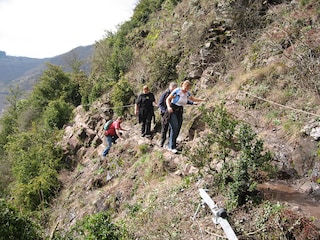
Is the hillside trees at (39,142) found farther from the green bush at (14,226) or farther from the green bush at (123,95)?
the green bush at (14,226)

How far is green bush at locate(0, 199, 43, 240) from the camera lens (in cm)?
554

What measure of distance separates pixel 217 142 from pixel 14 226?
14.9 feet

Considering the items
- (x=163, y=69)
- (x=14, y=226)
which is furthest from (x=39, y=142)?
(x=14, y=226)

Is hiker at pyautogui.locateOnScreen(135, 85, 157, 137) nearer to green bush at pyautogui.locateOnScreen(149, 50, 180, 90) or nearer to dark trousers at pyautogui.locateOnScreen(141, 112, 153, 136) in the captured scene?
dark trousers at pyautogui.locateOnScreen(141, 112, 153, 136)

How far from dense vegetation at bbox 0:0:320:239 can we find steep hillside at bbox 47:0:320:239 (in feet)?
0.21

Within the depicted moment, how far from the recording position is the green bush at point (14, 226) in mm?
5543

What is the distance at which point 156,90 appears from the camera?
44.7ft

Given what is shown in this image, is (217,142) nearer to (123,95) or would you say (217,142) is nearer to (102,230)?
(102,230)

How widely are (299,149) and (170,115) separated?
3118 millimetres

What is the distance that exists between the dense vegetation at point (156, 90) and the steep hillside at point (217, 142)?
7 centimetres

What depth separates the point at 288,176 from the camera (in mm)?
5746

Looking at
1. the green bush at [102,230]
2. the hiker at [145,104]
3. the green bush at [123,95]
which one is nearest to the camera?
the green bush at [102,230]

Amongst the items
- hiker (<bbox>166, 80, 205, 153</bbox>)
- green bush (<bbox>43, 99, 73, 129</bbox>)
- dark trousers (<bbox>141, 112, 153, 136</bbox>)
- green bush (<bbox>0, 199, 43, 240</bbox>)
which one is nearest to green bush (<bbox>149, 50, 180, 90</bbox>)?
dark trousers (<bbox>141, 112, 153, 136</bbox>)

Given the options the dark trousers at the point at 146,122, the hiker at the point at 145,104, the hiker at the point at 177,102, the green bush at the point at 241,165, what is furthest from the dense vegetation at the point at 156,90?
the dark trousers at the point at 146,122
